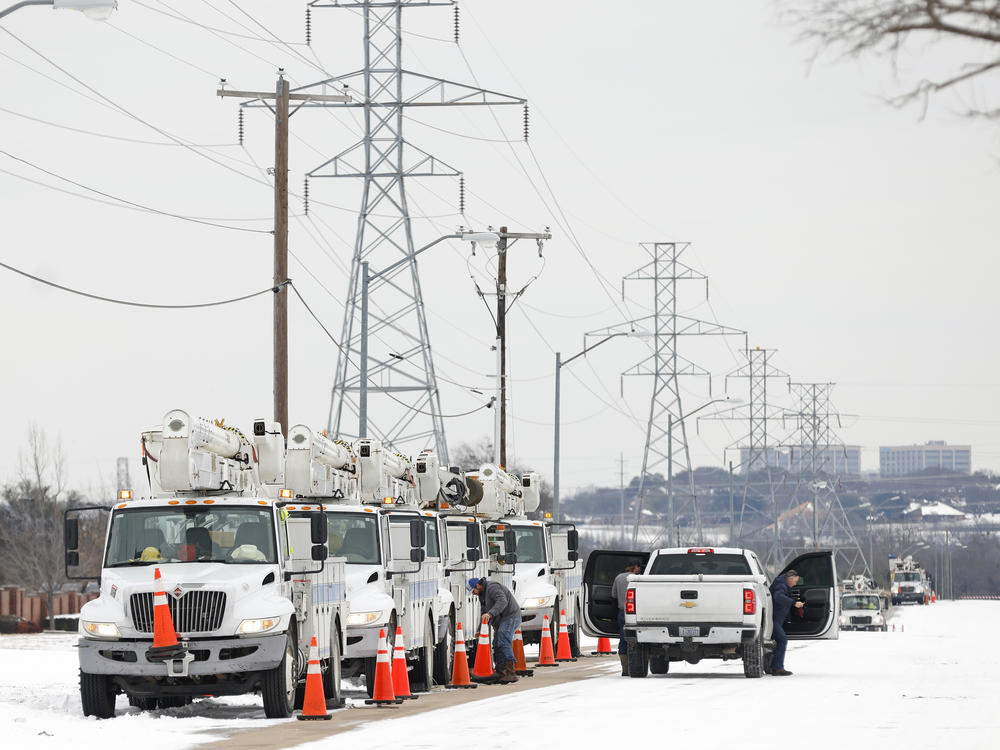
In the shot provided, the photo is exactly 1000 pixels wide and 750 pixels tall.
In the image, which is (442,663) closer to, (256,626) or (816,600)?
(256,626)

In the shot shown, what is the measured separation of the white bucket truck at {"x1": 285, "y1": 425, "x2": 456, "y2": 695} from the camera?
22.2 metres

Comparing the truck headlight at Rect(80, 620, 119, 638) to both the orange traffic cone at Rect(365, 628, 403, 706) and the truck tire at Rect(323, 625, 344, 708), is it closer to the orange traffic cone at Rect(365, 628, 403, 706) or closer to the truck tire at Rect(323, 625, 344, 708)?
the truck tire at Rect(323, 625, 344, 708)

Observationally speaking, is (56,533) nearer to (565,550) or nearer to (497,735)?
(565,550)

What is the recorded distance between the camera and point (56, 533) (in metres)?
71.0

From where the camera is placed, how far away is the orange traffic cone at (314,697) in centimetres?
1880

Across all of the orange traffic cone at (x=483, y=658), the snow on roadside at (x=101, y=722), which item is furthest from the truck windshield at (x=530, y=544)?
the snow on roadside at (x=101, y=722)

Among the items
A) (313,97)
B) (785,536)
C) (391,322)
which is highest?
(313,97)

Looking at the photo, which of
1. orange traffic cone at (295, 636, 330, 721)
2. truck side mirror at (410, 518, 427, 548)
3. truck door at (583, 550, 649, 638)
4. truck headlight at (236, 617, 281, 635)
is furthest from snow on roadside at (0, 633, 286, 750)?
truck door at (583, 550, 649, 638)

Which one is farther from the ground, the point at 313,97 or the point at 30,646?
the point at 313,97

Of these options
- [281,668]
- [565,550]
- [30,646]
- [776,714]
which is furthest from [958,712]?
[30,646]

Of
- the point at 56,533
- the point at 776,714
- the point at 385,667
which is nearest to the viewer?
the point at 776,714

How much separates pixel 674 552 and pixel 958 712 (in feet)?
24.8

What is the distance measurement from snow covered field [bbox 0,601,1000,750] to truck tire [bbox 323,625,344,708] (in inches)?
35.4

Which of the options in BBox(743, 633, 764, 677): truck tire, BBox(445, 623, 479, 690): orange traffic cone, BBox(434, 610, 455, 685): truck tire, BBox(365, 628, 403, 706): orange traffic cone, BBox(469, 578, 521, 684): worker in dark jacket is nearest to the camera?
BBox(365, 628, 403, 706): orange traffic cone
